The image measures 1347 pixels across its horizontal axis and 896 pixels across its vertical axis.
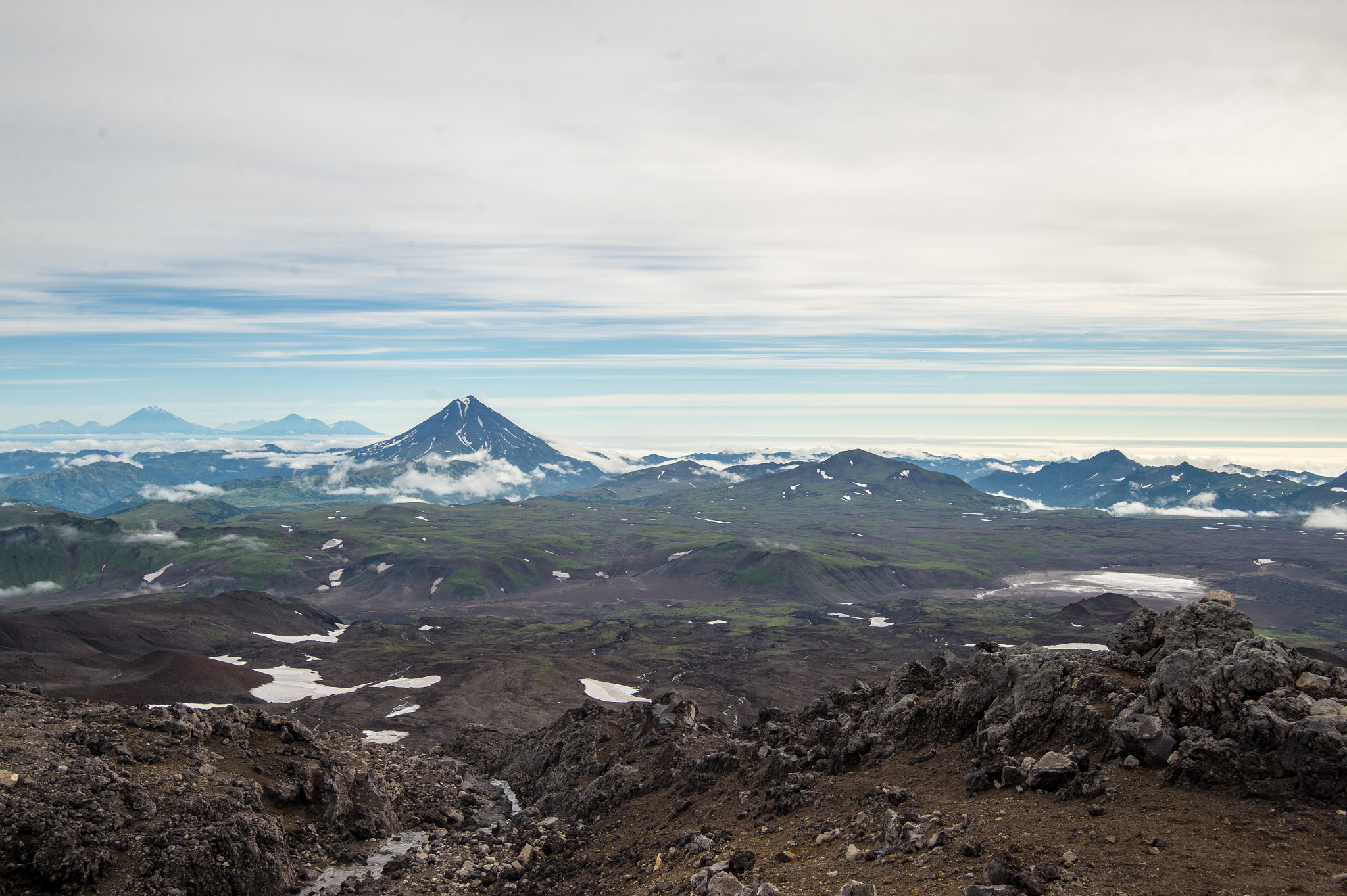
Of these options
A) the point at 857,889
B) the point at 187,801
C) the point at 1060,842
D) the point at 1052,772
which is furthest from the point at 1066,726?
the point at 187,801

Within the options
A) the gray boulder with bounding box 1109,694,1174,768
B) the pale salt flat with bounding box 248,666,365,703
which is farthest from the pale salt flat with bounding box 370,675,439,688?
the gray boulder with bounding box 1109,694,1174,768

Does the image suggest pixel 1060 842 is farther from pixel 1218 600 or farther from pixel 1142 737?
pixel 1218 600

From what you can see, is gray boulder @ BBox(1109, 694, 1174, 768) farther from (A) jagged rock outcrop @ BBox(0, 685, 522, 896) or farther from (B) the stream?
(B) the stream

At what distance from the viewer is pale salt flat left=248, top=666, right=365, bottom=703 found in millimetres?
129550

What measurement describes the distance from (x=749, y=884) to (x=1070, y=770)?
11.5 metres

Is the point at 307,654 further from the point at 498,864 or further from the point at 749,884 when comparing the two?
the point at 749,884

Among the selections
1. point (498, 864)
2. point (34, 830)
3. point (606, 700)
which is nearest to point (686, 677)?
point (606, 700)

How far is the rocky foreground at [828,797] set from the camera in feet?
72.3

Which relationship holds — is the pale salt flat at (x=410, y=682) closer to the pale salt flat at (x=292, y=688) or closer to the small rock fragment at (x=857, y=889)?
the pale salt flat at (x=292, y=688)

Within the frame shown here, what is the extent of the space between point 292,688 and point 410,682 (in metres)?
20.9

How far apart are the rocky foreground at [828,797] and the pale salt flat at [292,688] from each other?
89.2 metres

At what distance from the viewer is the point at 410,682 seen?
458 feet

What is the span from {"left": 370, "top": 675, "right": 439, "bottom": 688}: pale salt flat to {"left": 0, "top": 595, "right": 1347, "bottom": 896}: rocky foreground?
91.4 metres

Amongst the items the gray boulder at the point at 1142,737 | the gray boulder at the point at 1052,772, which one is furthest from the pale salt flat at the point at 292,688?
the gray boulder at the point at 1142,737
